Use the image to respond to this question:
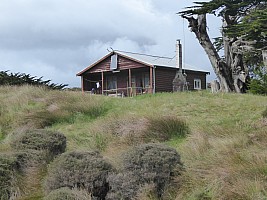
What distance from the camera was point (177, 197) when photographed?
5.48 metres

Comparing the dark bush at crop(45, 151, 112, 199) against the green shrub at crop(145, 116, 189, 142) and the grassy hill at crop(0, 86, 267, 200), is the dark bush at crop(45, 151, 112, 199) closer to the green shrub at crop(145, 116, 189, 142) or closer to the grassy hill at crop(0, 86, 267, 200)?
the grassy hill at crop(0, 86, 267, 200)

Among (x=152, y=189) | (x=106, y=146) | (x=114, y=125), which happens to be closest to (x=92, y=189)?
(x=152, y=189)

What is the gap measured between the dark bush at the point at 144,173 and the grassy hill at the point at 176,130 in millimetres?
169

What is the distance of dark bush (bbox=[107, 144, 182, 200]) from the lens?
5.79 metres

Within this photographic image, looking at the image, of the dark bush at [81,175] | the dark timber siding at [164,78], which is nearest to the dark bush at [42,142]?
the dark bush at [81,175]

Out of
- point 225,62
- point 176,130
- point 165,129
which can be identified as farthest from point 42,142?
point 225,62

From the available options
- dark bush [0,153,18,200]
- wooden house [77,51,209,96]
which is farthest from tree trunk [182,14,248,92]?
dark bush [0,153,18,200]

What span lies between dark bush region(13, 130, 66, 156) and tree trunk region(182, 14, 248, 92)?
526 inches

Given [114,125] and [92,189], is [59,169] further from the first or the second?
[114,125]

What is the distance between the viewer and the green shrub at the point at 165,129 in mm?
9000

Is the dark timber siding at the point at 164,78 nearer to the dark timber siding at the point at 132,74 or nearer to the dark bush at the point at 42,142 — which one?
the dark timber siding at the point at 132,74

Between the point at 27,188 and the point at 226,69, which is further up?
the point at 226,69

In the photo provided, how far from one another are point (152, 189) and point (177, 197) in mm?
358

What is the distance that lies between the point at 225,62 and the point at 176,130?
12316 millimetres
